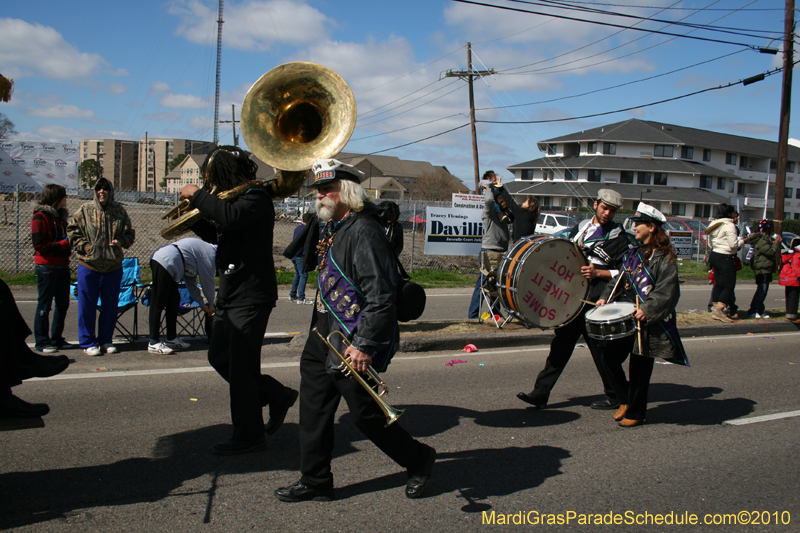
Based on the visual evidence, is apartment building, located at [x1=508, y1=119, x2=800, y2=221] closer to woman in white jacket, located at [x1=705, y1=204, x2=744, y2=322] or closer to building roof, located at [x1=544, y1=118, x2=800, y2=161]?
building roof, located at [x1=544, y1=118, x2=800, y2=161]

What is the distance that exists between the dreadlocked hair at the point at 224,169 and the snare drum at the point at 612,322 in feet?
9.30

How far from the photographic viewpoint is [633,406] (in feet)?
16.0

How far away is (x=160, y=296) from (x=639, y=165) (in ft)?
197

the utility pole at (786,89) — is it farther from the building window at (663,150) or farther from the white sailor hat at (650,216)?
the building window at (663,150)

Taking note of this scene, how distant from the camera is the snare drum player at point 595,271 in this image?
16.4ft

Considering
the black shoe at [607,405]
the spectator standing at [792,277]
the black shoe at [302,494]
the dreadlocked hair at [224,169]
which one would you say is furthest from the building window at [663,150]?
the black shoe at [302,494]

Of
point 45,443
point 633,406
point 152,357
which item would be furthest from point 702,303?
point 45,443

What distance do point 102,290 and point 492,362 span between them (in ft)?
14.8

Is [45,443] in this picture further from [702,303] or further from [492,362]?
[702,303]

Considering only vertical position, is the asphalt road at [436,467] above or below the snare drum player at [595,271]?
below

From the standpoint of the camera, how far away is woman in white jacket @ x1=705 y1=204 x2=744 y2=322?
10031 mm

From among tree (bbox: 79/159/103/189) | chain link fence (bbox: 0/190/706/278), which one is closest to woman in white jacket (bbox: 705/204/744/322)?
chain link fence (bbox: 0/190/706/278)

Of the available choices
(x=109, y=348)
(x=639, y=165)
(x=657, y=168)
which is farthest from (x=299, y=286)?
(x=657, y=168)

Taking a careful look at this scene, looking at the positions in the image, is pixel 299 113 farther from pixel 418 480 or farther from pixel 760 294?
pixel 760 294
